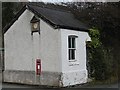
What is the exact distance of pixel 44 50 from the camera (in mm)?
17328

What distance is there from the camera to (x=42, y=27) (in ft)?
57.1

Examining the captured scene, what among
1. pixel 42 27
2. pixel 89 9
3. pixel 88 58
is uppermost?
pixel 89 9

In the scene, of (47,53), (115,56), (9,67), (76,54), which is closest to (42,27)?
(47,53)

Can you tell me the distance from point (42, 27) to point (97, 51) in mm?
4350

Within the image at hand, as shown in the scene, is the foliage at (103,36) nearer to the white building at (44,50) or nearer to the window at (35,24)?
the white building at (44,50)

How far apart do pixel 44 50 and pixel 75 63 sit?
218 centimetres

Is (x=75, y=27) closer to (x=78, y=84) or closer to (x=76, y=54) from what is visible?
(x=76, y=54)

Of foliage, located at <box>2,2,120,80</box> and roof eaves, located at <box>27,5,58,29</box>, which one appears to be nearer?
roof eaves, located at <box>27,5,58,29</box>

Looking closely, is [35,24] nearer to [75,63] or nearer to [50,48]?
[50,48]

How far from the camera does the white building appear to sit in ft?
54.9

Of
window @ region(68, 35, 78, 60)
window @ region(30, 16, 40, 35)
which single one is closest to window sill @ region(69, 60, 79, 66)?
window @ region(68, 35, 78, 60)

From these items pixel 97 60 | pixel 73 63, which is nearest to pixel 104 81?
pixel 97 60

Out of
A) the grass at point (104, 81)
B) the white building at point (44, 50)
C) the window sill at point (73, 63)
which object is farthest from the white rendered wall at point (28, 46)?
the grass at point (104, 81)

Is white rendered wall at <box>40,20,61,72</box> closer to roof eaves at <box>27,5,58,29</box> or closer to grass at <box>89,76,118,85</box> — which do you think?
roof eaves at <box>27,5,58,29</box>
